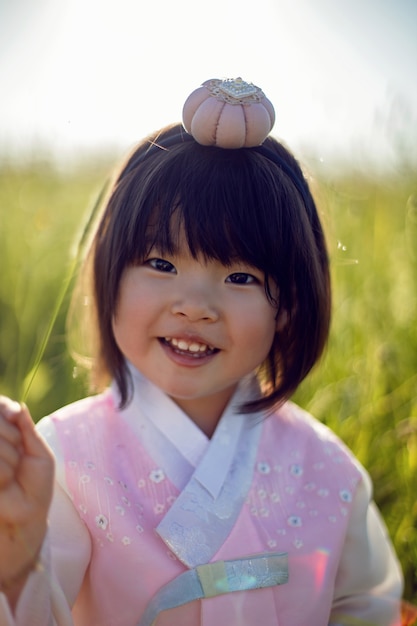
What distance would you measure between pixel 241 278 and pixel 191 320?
4.9 inches

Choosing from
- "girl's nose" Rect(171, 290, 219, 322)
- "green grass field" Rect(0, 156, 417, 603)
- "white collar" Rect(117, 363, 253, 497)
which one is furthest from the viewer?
"green grass field" Rect(0, 156, 417, 603)

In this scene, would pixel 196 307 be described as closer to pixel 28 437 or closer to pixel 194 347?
pixel 194 347

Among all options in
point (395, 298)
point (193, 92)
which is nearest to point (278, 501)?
point (193, 92)

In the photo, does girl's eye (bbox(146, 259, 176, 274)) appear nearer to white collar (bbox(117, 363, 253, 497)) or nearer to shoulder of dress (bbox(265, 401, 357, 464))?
white collar (bbox(117, 363, 253, 497))

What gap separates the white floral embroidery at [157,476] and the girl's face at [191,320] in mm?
136

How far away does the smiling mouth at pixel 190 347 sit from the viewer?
46.3 inches

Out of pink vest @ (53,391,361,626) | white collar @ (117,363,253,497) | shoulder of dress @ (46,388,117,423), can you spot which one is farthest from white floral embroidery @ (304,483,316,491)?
shoulder of dress @ (46,388,117,423)

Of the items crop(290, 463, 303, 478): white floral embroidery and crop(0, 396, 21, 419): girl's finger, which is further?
crop(290, 463, 303, 478): white floral embroidery

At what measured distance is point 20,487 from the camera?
864 millimetres

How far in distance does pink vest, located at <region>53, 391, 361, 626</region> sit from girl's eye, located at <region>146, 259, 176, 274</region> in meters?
0.29

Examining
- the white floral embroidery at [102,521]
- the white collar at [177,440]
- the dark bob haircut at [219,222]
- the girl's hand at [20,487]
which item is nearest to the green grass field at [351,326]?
the dark bob haircut at [219,222]

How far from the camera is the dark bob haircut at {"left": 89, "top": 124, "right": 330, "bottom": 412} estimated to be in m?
1.14

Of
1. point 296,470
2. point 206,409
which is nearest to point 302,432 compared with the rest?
point 296,470

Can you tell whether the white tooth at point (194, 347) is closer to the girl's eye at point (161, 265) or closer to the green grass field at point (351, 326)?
the girl's eye at point (161, 265)
